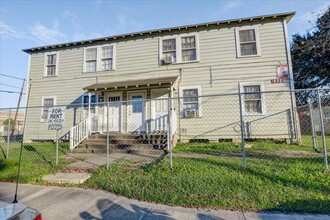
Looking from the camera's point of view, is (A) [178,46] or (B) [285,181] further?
(A) [178,46]

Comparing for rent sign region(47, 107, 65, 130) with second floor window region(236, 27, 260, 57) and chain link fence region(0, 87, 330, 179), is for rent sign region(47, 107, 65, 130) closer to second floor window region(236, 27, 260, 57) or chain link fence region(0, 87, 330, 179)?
chain link fence region(0, 87, 330, 179)

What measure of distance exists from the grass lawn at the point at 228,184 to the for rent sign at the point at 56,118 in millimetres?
1958

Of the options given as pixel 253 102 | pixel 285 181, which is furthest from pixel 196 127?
pixel 285 181

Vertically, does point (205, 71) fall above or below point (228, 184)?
above

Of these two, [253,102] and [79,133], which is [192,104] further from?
[79,133]

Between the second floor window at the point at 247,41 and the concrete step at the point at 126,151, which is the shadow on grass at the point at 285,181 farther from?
the second floor window at the point at 247,41

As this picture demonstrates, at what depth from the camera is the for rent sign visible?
19.3ft

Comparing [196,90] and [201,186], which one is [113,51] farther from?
[201,186]

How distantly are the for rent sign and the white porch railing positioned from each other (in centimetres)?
249

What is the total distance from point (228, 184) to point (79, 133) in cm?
724

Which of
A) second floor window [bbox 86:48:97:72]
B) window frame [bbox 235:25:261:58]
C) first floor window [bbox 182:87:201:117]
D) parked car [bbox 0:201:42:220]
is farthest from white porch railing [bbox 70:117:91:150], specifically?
window frame [bbox 235:25:261:58]

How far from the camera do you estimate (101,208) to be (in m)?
3.54

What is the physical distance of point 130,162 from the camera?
237 inches

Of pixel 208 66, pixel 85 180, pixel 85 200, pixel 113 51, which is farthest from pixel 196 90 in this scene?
pixel 85 200
